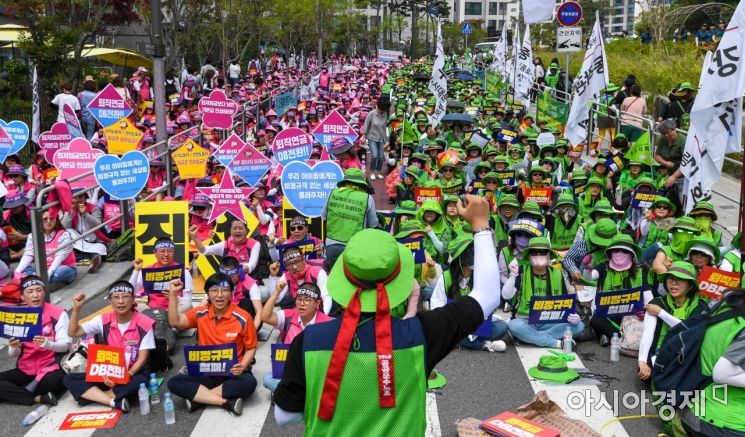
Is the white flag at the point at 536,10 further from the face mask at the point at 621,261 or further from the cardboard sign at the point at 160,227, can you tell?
the face mask at the point at 621,261

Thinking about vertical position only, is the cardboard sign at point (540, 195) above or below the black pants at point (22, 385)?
above

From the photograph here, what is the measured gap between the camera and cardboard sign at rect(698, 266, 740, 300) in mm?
6570

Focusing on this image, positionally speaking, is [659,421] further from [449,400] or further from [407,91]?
[407,91]

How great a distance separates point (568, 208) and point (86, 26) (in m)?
17.5

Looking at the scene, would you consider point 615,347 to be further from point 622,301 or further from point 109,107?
point 109,107

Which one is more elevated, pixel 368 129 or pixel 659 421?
pixel 368 129

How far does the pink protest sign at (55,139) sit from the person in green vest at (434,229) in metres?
7.05

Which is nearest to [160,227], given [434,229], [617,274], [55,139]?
[434,229]

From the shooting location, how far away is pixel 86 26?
22562mm

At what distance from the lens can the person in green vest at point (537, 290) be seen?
7.71 m

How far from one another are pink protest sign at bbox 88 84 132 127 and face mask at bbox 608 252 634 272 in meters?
9.59

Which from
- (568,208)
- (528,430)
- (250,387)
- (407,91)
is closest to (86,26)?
(407,91)

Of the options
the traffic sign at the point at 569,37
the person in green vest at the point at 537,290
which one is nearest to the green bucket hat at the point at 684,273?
the person in green vest at the point at 537,290

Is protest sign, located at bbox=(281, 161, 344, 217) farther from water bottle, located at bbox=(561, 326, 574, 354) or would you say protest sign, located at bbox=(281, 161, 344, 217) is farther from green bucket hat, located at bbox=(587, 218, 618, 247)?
water bottle, located at bbox=(561, 326, 574, 354)
